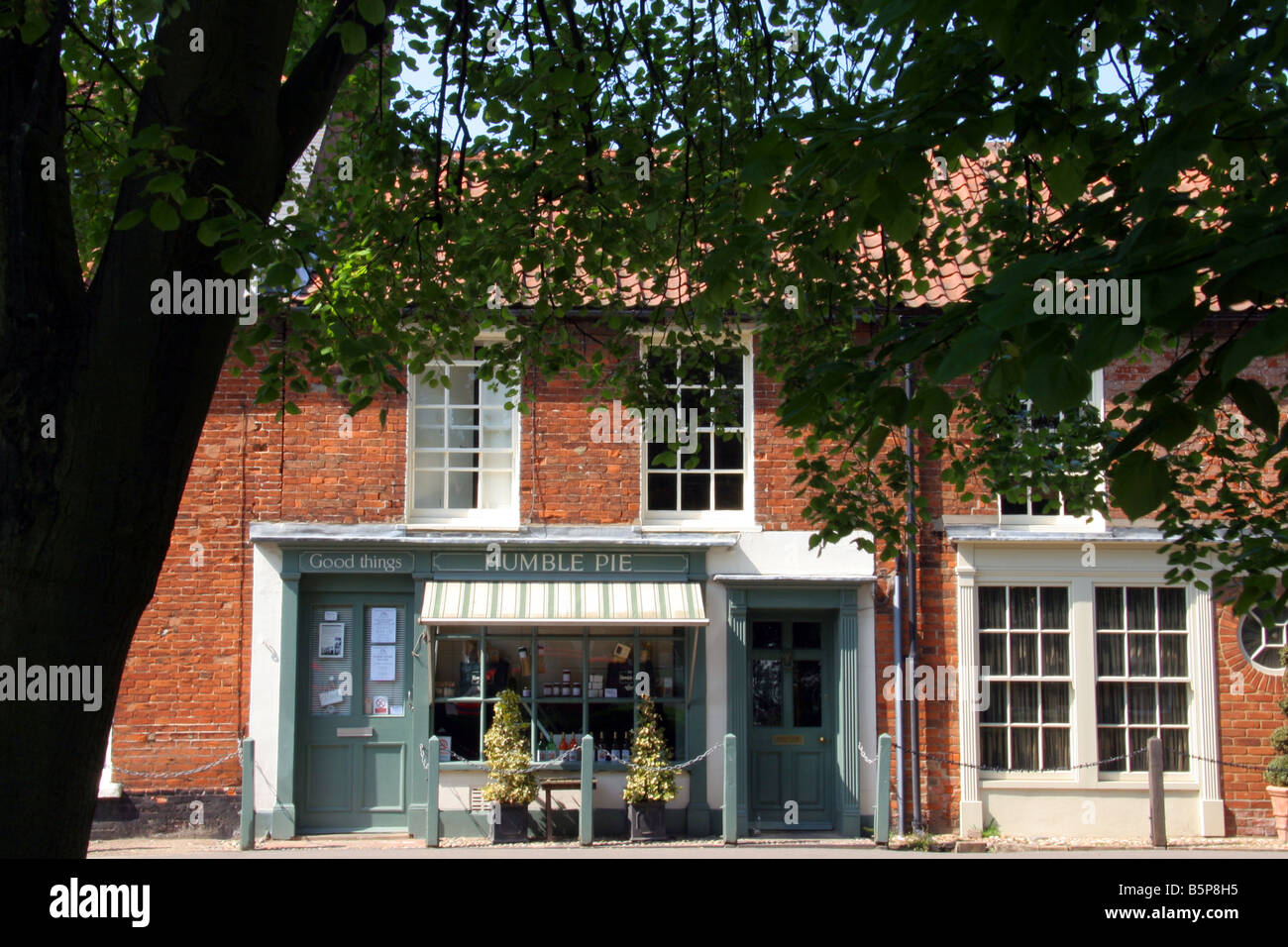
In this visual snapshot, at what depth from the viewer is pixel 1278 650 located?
13305mm

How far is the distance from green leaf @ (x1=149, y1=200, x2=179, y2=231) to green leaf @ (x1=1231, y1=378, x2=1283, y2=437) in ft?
10.8

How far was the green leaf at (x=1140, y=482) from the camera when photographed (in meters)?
2.85

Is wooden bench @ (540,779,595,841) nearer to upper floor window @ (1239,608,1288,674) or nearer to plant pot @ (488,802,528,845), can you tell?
plant pot @ (488,802,528,845)

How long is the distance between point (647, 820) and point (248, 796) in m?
4.07

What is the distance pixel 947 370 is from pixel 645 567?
10.5m

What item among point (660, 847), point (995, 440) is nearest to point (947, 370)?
point (995, 440)

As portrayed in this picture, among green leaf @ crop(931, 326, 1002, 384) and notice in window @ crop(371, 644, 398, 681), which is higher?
green leaf @ crop(931, 326, 1002, 384)

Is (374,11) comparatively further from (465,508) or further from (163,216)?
(465,508)

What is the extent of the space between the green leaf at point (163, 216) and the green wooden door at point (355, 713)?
9.33m

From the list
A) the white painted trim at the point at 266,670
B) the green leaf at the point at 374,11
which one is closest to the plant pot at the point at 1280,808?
the white painted trim at the point at 266,670

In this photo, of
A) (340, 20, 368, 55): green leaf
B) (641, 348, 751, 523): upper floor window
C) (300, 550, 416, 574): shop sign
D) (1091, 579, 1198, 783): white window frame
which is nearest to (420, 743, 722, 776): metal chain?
(300, 550, 416, 574): shop sign

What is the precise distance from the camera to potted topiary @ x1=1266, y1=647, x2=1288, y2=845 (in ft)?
41.8

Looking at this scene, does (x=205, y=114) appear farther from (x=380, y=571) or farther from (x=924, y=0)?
(x=380, y=571)

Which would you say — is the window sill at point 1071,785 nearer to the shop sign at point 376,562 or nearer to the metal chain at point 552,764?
the metal chain at point 552,764
